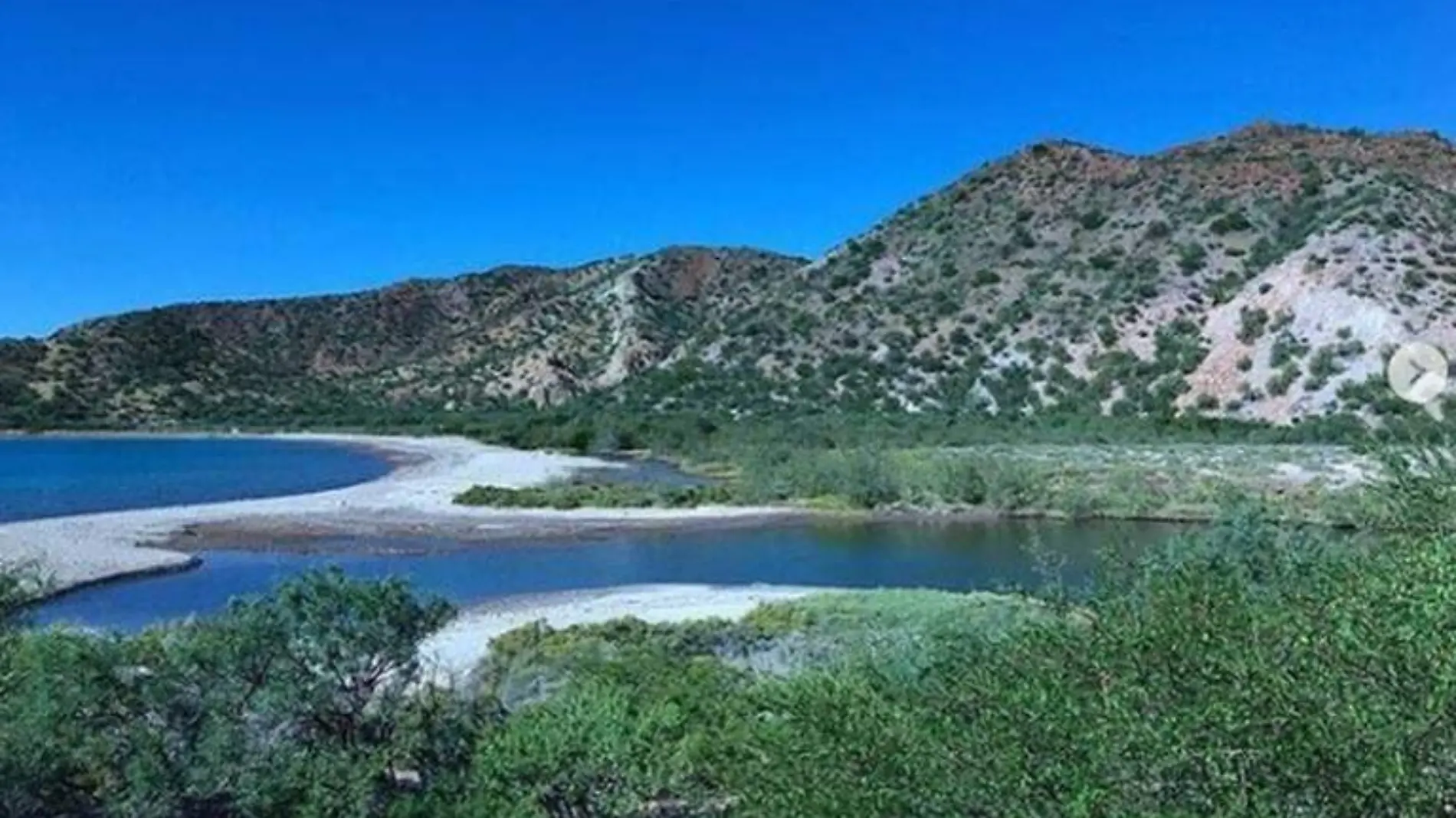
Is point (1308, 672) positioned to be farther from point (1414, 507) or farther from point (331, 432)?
point (331, 432)

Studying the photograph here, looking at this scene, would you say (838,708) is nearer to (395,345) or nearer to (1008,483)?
(1008,483)

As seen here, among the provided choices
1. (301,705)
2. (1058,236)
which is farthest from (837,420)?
(301,705)

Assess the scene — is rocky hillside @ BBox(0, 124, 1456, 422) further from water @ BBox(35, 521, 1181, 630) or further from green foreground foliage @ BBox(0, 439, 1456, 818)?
green foreground foliage @ BBox(0, 439, 1456, 818)

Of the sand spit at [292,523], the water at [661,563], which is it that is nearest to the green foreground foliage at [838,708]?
the water at [661,563]

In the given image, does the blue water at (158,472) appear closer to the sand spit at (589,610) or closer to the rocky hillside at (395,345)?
the rocky hillside at (395,345)

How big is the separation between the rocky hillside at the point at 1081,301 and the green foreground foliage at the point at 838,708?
48221mm

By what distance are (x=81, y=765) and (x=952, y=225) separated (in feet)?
273

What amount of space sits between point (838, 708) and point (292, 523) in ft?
143

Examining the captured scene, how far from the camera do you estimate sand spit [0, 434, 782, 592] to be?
134 ft

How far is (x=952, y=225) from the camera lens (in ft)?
304

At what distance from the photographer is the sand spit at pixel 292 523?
134 feet

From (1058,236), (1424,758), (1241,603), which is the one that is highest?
(1058,236)

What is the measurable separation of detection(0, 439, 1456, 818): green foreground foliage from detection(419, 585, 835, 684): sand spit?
241 centimetres

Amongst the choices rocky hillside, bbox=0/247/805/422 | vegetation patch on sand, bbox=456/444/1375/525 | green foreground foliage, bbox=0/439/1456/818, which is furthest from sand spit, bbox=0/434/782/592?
rocky hillside, bbox=0/247/805/422
